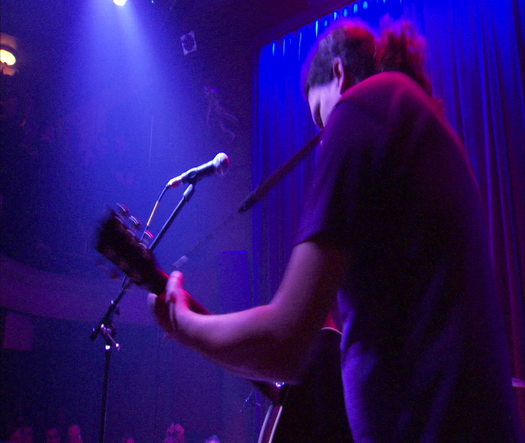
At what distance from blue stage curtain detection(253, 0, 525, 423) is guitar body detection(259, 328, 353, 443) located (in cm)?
277

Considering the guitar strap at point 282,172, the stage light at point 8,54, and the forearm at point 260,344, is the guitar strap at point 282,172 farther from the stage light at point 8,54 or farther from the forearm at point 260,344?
the stage light at point 8,54

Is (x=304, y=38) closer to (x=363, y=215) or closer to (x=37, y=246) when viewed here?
(x=37, y=246)

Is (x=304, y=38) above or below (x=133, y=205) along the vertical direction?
above

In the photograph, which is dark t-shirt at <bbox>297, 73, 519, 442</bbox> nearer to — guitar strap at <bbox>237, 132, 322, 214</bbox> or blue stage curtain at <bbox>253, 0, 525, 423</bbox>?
guitar strap at <bbox>237, 132, 322, 214</bbox>

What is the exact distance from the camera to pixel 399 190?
864 millimetres

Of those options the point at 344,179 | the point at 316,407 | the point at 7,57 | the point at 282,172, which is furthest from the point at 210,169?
the point at 7,57

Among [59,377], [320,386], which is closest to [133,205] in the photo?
[59,377]

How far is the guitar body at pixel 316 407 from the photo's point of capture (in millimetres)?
1283

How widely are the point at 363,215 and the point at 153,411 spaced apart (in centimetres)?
598

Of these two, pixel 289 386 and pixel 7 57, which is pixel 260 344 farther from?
pixel 7 57

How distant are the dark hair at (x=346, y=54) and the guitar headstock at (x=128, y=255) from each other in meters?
0.73

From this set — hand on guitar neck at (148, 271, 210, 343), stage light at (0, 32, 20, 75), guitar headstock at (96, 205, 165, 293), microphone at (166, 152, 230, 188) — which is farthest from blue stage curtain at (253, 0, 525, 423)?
hand on guitar neck at (148, 271, 210, 343)

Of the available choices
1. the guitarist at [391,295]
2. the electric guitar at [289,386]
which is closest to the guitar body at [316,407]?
the electric guitar at [289,386]

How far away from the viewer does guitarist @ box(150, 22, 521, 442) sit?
0.77 m
